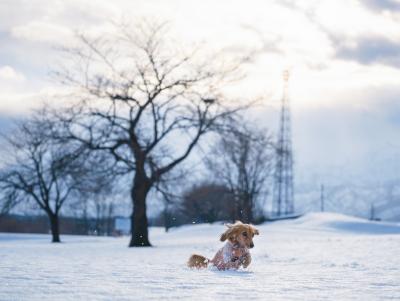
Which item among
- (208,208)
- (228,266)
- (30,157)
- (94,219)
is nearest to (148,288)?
(228,266)

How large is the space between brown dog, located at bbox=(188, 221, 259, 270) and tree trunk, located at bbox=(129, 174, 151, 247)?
15.0m

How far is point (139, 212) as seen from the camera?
25.2m

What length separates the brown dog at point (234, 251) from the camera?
9.42m

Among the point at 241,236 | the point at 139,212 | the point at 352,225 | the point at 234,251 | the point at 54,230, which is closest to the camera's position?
the point at 234,251

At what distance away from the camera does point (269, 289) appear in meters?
6.44

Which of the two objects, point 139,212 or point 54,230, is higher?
point 139,212

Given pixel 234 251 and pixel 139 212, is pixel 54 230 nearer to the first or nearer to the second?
pixel 139 212

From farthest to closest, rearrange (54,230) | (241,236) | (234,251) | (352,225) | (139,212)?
1. (54,230)
2. (352,225)
3. (139,212)
4. (241,236)
5. (234,251)

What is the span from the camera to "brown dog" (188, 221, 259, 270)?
9.42m

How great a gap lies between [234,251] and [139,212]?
16086 millimetres

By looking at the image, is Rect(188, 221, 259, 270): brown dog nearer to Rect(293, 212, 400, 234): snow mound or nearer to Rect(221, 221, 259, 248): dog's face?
Rect(221, 221, 259, 248): dog's face

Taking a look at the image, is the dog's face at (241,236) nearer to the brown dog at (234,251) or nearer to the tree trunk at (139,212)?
the brown dog at (234,251)

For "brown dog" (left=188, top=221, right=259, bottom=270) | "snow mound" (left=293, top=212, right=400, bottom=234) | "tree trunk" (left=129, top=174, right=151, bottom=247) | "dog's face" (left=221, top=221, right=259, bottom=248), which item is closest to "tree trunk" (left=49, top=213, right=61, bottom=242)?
"snow mound" (left=293, top=212, right=400, bottom=234)

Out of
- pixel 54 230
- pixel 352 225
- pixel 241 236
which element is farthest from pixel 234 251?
pixel 54 230
